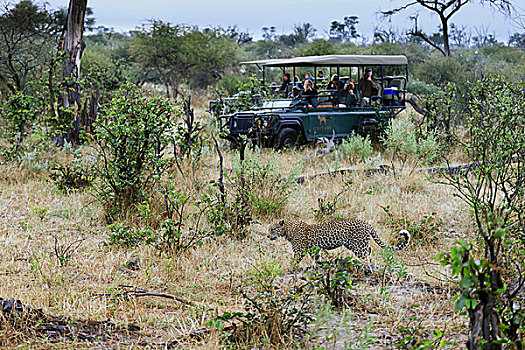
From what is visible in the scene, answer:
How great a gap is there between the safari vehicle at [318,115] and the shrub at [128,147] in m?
3.92

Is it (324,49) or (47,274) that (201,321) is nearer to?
(47,274)

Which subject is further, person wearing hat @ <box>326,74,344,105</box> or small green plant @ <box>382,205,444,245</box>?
person wearing hat @ <box>326,74,344,105</box>

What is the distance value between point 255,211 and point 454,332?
327 cm

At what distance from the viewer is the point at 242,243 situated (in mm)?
5629

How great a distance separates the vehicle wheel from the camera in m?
10.9

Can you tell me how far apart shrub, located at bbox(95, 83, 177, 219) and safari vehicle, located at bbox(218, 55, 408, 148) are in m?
3.92

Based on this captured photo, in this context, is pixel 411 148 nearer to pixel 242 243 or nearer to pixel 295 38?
pixel 242 243

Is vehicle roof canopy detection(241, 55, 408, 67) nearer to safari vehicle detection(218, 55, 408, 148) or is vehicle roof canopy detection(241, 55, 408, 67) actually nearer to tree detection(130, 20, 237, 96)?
safari vehicle detection(218, 55, 408, 148)

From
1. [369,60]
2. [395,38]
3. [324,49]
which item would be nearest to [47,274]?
[369,60]

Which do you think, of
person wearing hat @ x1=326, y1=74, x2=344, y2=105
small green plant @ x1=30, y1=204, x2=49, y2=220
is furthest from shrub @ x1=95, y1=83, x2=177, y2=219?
person wearing hat @ x1=326, y1=74, x2=344, y2=105

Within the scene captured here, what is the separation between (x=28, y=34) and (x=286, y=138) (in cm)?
1153

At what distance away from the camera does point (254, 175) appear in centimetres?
680

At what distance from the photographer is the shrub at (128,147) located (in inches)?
253

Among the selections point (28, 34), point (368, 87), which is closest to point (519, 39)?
point (368, 87)
